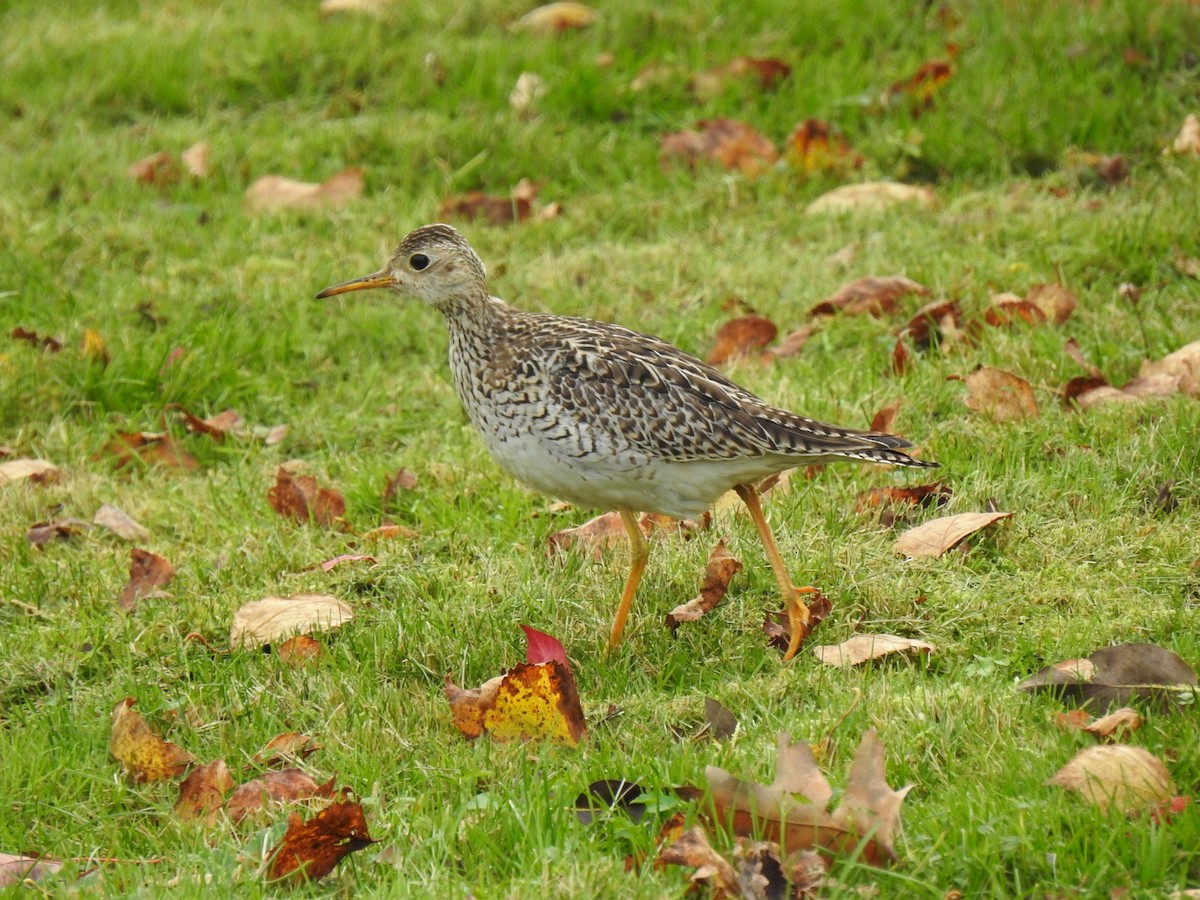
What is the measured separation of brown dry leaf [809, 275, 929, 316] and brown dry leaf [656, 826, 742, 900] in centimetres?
404

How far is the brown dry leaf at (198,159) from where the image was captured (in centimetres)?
938

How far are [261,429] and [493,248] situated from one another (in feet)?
6.77

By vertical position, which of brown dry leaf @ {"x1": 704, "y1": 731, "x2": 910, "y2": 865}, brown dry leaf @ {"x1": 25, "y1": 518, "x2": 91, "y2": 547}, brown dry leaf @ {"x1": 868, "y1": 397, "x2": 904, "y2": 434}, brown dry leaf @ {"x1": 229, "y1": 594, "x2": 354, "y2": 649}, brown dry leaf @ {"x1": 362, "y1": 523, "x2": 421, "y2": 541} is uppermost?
brown dry leaf @ {"x1": 704, "y1": 731, "x2": 910, "y2": 865}

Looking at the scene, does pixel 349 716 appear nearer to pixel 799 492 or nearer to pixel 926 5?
pixel 799 492

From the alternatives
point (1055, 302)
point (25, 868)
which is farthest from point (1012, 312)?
point (25, 868)

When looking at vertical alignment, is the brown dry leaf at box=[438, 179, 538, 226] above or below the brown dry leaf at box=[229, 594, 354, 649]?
below

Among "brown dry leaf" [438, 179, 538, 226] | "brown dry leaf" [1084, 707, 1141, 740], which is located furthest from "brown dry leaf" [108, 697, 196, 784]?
"brown dry leaf" [438, 179, 538, 226]

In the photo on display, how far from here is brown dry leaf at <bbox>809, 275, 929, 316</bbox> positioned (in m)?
7.15

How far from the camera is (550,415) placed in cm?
498

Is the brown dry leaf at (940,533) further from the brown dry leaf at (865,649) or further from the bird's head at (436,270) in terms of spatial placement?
the bird's head at (436,270)

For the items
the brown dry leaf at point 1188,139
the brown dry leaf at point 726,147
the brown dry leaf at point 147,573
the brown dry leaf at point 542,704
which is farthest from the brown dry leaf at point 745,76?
the brown dry leaf at point 542,704

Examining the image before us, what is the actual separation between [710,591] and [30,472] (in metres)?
3.14

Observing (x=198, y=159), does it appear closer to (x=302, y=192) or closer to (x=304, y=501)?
(x=302, y=192)

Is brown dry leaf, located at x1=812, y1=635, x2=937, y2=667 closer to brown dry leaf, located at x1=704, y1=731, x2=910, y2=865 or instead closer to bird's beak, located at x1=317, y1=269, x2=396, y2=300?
brown dry leaf, located at x1=704, y1=731, x2=910, y2=865
